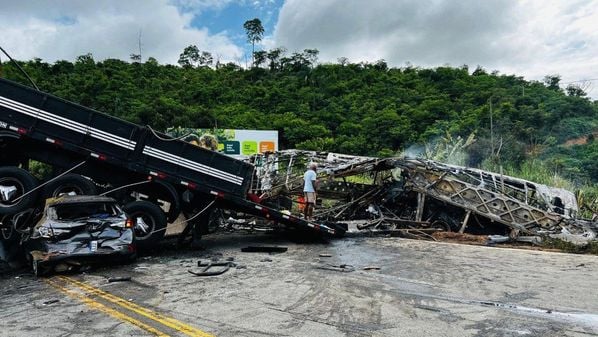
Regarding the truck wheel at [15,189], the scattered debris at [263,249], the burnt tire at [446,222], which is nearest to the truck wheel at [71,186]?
the truck wheel at [15,189]

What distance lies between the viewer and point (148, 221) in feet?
34.5

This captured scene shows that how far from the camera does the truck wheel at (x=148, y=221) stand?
1038cm

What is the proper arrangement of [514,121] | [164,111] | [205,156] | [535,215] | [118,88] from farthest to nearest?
[118,88] < [514,121] < [164,111] < [535,215] < [205,156]

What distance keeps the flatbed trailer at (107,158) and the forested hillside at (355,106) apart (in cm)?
2318

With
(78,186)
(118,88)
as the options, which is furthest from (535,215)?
(118,88)

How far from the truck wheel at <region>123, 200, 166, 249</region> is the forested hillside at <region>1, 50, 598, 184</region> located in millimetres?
24433

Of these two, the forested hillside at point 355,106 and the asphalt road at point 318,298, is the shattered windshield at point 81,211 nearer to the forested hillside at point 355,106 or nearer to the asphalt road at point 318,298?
the asphalt road at point 318,298

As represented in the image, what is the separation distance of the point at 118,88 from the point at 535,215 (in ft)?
138

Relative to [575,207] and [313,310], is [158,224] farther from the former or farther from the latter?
[575,207]

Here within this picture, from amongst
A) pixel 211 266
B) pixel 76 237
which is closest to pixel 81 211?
pixel 76 237

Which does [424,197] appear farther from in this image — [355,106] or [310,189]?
[355,106]

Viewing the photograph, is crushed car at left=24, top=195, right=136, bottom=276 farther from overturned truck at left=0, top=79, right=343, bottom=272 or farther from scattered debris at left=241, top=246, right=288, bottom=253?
scattered debris at left=241, top=246, right=288, bottom=253

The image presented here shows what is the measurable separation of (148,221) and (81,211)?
1900 mm

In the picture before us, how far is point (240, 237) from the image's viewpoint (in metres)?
13.4
